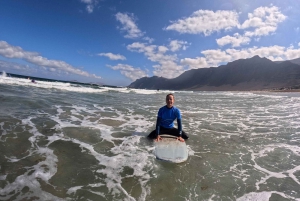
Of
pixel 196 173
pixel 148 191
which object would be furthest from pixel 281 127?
pixel 148 191

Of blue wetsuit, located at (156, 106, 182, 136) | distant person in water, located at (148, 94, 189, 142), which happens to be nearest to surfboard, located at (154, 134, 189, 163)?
distant person in water, located at (148, 94, 189, 142)

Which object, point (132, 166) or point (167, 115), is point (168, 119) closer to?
point (167, 115)

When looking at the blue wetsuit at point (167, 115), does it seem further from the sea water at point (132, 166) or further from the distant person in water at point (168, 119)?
the sea water at point (132, 166)

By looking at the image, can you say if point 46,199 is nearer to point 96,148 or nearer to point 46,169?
point 46,169

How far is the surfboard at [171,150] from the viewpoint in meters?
5.23

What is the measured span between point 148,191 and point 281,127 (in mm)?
9108

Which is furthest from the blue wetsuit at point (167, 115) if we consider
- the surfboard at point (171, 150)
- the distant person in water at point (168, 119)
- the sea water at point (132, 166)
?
the sea water at point (132, 166)

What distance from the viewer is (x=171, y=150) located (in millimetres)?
5707

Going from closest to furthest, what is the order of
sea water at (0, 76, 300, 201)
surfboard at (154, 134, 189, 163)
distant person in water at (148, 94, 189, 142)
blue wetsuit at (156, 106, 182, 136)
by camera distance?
sea water at (0, 76, 300, 201)
surfboard at (154, 134, 189, 163)
distant person in water at (148, 94, 189, 142)
blue wetsuit at (156, 106, 182, 136)

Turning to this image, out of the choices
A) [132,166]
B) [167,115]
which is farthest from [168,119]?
[132,166]

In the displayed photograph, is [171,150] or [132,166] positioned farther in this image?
[171,150]

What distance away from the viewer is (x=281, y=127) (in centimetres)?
950

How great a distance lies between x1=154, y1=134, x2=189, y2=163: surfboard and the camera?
5227mm

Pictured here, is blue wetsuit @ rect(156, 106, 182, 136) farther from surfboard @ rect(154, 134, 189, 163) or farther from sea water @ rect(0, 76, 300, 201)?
sea water @ rect(0, 76, 300, 201)
